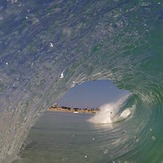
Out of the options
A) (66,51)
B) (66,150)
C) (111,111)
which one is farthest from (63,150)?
(111,111)

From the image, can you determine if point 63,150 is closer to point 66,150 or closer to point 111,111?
point 66,150

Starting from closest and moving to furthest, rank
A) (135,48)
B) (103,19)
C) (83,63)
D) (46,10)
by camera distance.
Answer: (46,10) < (103,19) < (83,63) < (135,48)

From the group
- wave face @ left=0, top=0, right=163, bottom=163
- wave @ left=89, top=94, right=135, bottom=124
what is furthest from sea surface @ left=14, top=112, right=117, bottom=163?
wave @ left=89, top=94, right=135, bottom=124

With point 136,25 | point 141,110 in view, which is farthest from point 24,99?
point 141,110

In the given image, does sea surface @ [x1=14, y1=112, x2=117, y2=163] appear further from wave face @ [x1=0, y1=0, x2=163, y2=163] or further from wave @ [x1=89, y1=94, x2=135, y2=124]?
wave @ [x1=89, y1=94, x2=135, y2=124]

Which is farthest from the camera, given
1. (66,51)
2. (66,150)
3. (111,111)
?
(111,111)

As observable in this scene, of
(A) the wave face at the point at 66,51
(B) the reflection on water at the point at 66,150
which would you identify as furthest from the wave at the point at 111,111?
(A) the wave face at the point at 66,51

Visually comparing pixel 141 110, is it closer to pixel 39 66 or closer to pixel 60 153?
pixel 60 153

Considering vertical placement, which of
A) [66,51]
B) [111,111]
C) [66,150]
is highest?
[66,51]

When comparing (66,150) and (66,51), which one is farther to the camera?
(66,150)
